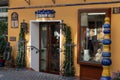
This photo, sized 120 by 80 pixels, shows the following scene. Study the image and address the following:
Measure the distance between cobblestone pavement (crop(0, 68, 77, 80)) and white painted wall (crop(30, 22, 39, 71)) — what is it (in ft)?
1.40

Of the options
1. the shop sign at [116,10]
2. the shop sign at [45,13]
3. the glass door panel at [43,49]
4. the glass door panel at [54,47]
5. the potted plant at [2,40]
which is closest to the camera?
the shop sign at [116,10]

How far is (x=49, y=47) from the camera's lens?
1476cm

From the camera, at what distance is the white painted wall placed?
15.1 meters

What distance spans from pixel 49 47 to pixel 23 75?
1.74 m

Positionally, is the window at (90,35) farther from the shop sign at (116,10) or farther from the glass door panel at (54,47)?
the glass door panel at (54,47)

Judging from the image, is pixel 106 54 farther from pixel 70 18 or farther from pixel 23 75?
pixel 23 75

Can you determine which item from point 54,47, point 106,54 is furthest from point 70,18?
point 106,54

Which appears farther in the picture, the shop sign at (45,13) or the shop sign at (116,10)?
the shop sign at (45,13)

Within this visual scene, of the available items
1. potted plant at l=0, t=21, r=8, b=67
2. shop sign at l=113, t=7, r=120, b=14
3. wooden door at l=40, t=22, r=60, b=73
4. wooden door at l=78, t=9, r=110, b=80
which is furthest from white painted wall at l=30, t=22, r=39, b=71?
shop sign at l=113, t=7, r=120, b=14

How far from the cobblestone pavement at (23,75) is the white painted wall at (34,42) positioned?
1.40ft

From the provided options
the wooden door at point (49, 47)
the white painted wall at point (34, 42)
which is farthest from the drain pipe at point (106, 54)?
the white painted wall at point (34, 42)

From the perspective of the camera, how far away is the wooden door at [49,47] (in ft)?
47.5

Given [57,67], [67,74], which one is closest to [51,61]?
[57,67]

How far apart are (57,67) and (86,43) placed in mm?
2117
